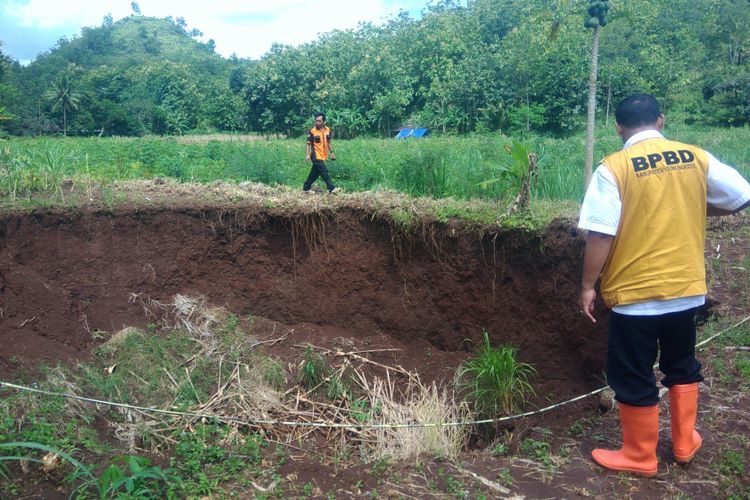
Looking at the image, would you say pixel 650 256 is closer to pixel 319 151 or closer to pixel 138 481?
pixel 138 481

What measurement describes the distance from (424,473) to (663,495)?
1.23 meters

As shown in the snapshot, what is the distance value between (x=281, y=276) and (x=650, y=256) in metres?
4.54

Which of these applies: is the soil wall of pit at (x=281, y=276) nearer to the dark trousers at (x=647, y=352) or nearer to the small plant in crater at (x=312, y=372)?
the small plant in crater at (x=312, y=372)

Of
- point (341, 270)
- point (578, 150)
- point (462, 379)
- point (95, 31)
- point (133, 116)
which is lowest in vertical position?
point (462, 379)

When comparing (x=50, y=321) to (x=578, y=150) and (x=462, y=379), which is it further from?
(x=578, y=150)

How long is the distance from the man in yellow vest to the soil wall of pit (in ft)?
7.64

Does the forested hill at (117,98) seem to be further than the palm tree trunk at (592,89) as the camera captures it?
Yes

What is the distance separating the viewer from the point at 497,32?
111 feet

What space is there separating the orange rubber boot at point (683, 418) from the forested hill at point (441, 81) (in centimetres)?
1398

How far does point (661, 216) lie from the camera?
3.07 meters

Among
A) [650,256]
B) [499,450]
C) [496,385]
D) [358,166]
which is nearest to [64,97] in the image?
[358,166]

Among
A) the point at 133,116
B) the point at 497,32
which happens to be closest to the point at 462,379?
the point at 133,116

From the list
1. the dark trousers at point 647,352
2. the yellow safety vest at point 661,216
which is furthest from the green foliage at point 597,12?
the dark trousers at point 647,352

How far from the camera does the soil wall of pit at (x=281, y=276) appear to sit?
587cm
